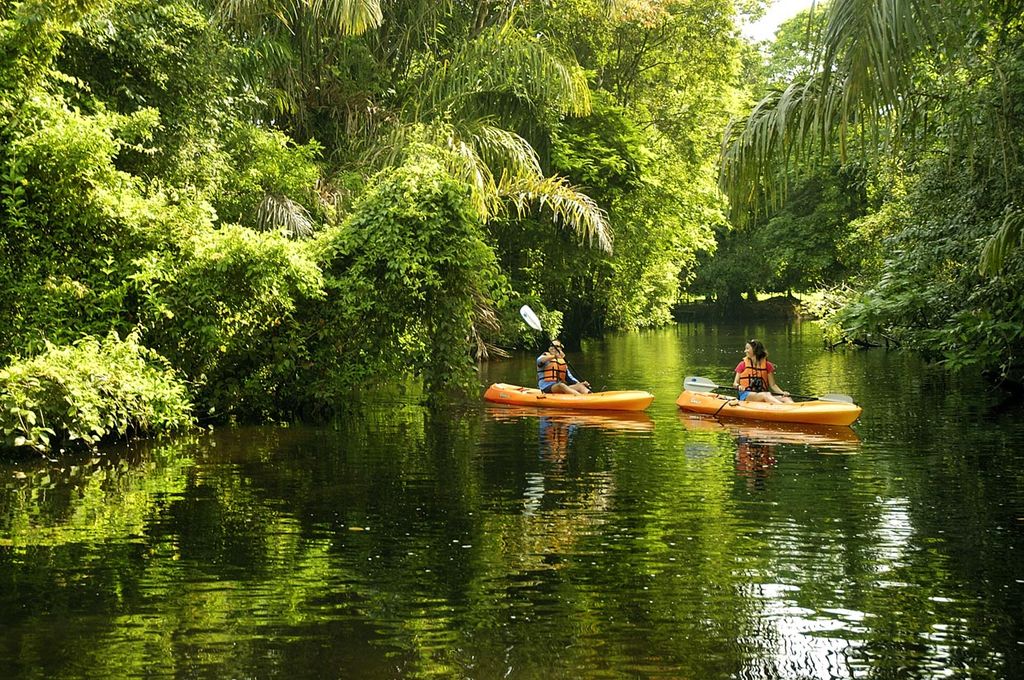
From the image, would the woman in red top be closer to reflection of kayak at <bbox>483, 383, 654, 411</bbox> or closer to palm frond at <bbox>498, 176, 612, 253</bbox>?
reflection of kayak at <bbox>483, 383, 654, 411</bbox>

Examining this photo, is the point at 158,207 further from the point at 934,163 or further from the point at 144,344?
the point at 934,163

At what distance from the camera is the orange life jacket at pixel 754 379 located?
17.6 m

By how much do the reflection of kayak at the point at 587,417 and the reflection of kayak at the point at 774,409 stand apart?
88 centimetres

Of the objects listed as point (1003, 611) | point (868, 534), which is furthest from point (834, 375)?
point (1003, 611)

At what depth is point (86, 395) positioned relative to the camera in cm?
1258

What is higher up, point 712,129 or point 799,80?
point 712,129

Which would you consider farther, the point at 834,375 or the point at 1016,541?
the point at 834,375

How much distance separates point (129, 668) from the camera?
5562mm

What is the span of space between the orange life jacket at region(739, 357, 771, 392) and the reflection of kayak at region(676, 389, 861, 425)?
0.31m

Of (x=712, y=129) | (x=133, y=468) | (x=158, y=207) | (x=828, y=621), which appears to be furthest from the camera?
(x=712, y=129)

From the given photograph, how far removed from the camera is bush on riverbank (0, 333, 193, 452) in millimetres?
12133

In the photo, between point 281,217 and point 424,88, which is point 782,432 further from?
point 424,88

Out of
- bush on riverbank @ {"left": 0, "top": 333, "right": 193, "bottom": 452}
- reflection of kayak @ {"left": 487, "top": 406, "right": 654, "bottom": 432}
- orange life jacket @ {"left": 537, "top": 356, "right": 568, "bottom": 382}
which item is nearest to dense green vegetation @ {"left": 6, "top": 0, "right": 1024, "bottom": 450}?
bush on riverbank @ {"left": 0, "top": 333, "right": 193, "bottom": 452}

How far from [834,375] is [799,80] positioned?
1839 cm
